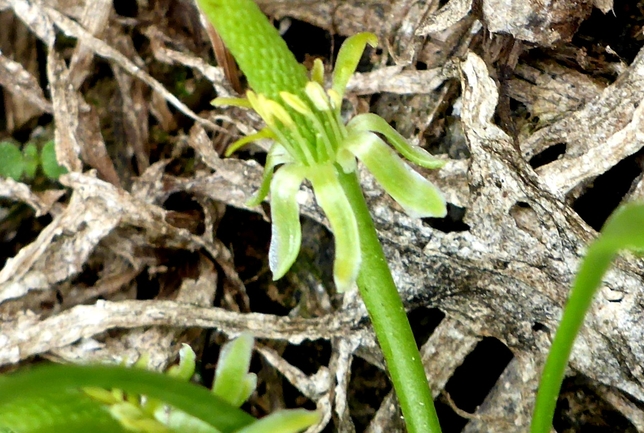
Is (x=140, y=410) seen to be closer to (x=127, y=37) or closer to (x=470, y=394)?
(x=470, y=394)

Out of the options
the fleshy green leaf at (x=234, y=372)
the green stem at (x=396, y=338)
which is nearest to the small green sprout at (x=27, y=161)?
the fleshy green leaf at (x=234, y=372)

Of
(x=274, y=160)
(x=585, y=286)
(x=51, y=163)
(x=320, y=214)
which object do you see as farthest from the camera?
(x=51, y=163)

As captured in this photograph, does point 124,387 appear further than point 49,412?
No

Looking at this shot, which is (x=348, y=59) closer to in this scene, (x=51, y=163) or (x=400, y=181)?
(x=400, y=181)

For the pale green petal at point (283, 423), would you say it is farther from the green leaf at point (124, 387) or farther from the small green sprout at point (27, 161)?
the small green sprout at point (27, 161)

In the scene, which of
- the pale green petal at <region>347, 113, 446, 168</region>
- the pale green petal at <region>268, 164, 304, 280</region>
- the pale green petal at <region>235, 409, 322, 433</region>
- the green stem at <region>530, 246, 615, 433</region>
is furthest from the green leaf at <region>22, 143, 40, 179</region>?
the green stem at <region>530, 246, 615, 433</region>

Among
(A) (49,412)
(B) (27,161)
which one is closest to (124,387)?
(A) (49,412)
